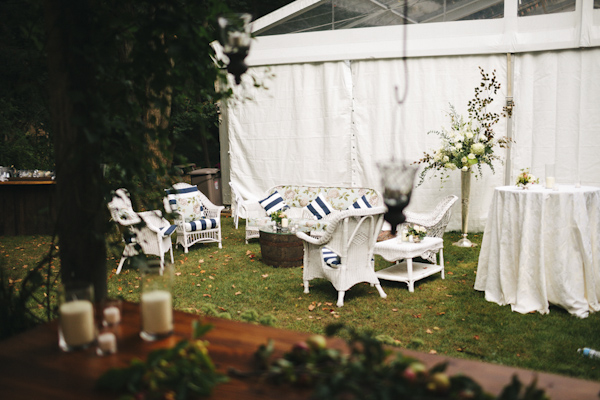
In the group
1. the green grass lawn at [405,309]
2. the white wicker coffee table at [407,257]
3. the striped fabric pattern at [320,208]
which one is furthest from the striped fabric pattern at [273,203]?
the white wicker coffee table at [407,257]

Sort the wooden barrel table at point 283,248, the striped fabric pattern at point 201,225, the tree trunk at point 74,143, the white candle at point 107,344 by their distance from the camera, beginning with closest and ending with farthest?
the white candle at point 107,344 → the tree trunk at point 74,143 → the wooden barrel table at point 283,248 → the striped fabric pattern at point 201,225

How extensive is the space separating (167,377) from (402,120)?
25.9 feet

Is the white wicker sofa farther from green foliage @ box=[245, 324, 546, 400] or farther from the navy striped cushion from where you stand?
green foliage @ box=[245, 324, 546, 400]

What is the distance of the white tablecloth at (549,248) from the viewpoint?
172 inches

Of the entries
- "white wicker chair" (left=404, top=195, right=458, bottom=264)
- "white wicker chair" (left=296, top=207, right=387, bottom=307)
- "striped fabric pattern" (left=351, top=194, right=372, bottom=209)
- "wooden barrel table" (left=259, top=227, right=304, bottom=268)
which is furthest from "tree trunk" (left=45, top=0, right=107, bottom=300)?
"striped fabric pattern" (left=351, top=194, right=372, bottom=209)

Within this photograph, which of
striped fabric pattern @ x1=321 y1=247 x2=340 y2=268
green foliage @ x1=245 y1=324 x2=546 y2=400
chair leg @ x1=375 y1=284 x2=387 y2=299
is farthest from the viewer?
chair leg @ x1=375 y1=284 x2=387 y2=299

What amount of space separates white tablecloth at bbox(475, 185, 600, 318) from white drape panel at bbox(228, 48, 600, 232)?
363 cm

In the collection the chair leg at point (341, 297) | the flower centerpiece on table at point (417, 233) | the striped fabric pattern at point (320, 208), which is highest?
the striped fabric pattern at point (320, 208)

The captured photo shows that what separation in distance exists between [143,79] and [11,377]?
1352mm

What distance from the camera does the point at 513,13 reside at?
775cm

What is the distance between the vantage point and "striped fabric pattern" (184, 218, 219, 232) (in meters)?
7.42

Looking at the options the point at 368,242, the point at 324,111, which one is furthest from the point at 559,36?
the point at 368,242

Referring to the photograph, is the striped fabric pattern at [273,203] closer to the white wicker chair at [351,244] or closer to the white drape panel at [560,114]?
the white wicker chair at [351,244]

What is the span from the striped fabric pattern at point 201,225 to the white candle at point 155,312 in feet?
19.6
